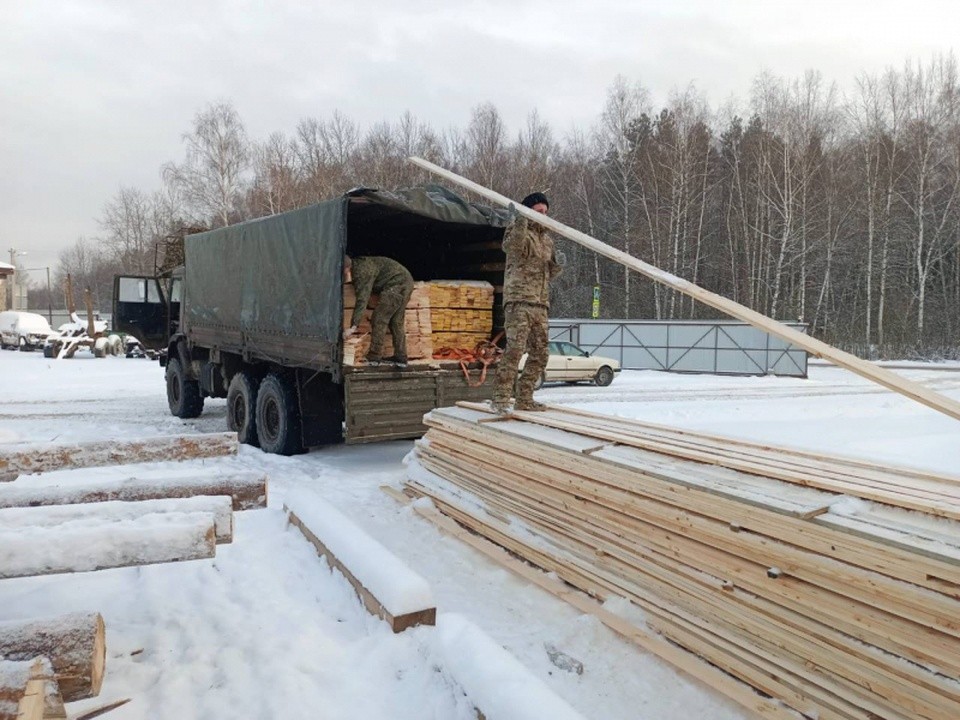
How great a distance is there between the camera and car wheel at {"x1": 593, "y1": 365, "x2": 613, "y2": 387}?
19.5m

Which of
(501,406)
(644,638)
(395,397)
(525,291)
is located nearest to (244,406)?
(395,397)

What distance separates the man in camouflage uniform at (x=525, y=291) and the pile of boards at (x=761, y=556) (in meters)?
1.04

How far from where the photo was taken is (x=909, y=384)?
137 inches

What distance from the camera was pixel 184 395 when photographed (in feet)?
39.8

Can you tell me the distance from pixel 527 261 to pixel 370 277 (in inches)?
90.0

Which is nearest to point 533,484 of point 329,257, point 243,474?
point 243,474

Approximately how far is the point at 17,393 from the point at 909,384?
18.1 m

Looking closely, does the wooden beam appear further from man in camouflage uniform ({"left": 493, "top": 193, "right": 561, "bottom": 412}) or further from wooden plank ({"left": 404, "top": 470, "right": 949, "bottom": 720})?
wooden plank ({"left": 404, "top": 470, "right": 949, "bottom": 720})

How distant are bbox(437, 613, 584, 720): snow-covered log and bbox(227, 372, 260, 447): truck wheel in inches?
270

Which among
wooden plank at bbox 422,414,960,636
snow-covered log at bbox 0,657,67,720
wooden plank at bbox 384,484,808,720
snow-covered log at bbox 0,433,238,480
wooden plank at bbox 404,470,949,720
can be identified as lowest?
wooden plank at bbox 384,484,808,720

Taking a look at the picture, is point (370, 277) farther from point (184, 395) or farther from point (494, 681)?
point (184, 395)

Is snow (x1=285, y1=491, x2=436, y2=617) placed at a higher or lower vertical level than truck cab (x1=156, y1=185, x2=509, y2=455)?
lower

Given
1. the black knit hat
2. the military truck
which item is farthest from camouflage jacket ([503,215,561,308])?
the military truck

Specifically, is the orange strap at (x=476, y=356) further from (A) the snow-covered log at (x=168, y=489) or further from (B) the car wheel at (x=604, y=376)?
(B) the car wheel at (x=604, y=376)
